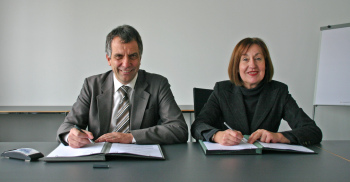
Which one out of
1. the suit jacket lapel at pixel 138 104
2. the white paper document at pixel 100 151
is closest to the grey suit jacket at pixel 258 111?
the suit jacket lapel at pixel 138 104

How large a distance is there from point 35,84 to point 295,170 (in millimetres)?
3284

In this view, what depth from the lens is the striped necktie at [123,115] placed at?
5.34ft

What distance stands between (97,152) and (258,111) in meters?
1.03

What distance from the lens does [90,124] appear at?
5.38 feet

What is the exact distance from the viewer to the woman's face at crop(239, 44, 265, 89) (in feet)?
5.59

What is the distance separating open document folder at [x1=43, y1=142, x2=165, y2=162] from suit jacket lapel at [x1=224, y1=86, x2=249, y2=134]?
680 mm

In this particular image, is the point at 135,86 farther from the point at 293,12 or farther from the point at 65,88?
the point at 293,12

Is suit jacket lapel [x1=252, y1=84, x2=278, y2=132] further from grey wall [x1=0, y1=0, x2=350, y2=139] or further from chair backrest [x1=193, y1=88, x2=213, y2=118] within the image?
grey wall [x1=0, y1=0, x2=350, y2=139]

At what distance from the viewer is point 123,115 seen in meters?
1.64

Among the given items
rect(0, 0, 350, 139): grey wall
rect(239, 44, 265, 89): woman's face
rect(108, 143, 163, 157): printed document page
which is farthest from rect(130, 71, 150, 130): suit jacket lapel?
rect(0, 0, 350, 139): grey wall

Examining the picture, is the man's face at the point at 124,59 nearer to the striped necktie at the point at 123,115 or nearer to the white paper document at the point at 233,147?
the striped necktie at the point at 123,115

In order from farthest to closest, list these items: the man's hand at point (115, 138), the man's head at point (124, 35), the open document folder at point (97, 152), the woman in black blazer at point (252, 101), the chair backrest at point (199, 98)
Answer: the chair backrest at point (199, 98), the woman in black blazer at point (252, 101), the man's head at point (124, 35), the man's hand at point (115, 138), the open document folder at point (97, 152)

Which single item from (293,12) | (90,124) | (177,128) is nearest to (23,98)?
(90,124)

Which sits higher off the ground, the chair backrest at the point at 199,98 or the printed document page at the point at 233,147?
the chair backrest at the point at 199,98
